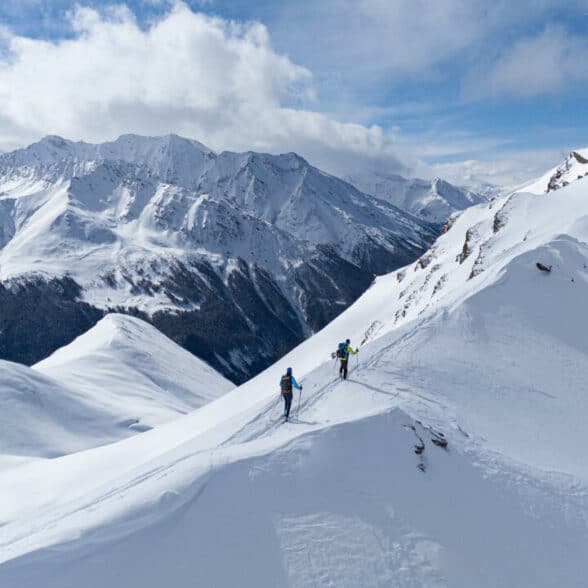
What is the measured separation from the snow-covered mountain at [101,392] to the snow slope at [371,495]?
29.7 m

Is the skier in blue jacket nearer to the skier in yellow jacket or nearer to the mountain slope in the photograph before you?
the skier in yellow jacket

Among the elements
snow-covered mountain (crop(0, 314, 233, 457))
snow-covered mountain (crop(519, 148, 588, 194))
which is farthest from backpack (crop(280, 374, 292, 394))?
snow-covered mountain (crop(519, 148, 588, 194))

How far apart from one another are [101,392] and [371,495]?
63719mm

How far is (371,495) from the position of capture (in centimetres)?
1335

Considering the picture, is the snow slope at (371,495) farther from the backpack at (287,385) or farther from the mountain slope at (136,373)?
the mountain slope at (136,373)

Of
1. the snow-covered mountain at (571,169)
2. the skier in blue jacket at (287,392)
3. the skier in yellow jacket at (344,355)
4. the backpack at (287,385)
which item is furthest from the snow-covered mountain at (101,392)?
the snow-covered mountain at (571,169)

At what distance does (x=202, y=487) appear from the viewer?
503 inches

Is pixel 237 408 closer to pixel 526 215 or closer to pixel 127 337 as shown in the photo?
pixel 526 215

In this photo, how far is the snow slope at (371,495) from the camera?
37.1ft

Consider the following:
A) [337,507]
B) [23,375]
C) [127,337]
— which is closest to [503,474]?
[337,507]

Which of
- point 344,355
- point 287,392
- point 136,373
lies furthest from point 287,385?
point 136,373

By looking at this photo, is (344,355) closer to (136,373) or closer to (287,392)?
(287,392)

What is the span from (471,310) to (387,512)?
18.0m

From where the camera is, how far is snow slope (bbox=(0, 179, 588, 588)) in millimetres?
11297
